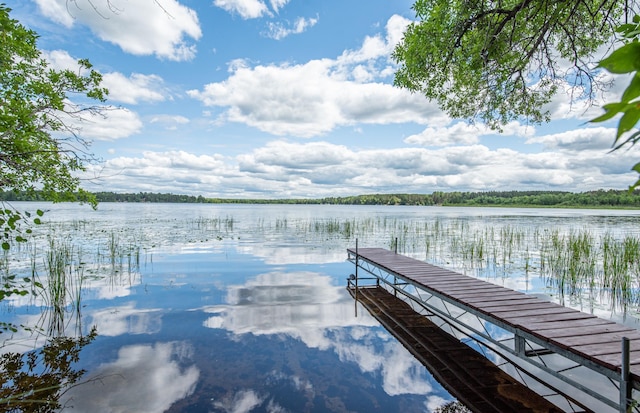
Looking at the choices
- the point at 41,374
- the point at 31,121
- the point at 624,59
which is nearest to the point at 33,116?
the point at 31,121

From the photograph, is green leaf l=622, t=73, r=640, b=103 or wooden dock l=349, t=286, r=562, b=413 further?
wooden dock l=349, t=286, r=562, b=413

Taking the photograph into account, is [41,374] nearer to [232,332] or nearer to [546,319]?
[232,332]

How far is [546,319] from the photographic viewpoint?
5.19 meters

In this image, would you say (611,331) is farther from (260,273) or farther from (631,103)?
(260,273)

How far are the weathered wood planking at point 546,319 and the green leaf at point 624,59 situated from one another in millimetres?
4138

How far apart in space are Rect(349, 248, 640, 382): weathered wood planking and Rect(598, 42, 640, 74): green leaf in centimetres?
414

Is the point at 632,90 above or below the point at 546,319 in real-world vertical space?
above

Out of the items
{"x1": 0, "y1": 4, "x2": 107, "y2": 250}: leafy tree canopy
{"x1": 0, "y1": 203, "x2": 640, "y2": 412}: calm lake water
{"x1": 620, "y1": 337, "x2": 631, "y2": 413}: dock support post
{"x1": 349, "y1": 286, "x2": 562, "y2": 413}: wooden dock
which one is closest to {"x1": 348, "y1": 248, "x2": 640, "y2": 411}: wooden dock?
{"x1": 620, "y1": 337, "x2": 631, "y2": 413}: dock support post

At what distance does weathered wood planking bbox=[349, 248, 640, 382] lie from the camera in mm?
4027

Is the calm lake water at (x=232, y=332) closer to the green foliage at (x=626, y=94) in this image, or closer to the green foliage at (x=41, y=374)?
the green foliage at (x=41, y=374)

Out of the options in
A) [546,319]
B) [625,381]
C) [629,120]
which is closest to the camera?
[629,120]

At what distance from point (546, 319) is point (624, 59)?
558 centimetres

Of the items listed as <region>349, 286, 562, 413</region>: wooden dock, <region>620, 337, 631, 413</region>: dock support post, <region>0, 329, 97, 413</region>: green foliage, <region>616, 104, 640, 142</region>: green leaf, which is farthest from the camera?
<region>349, 286, 562, 413</region>: wooden dock

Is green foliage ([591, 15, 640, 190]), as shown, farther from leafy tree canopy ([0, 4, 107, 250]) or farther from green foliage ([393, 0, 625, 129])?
green foliage ([393, 0, 625, 129])
